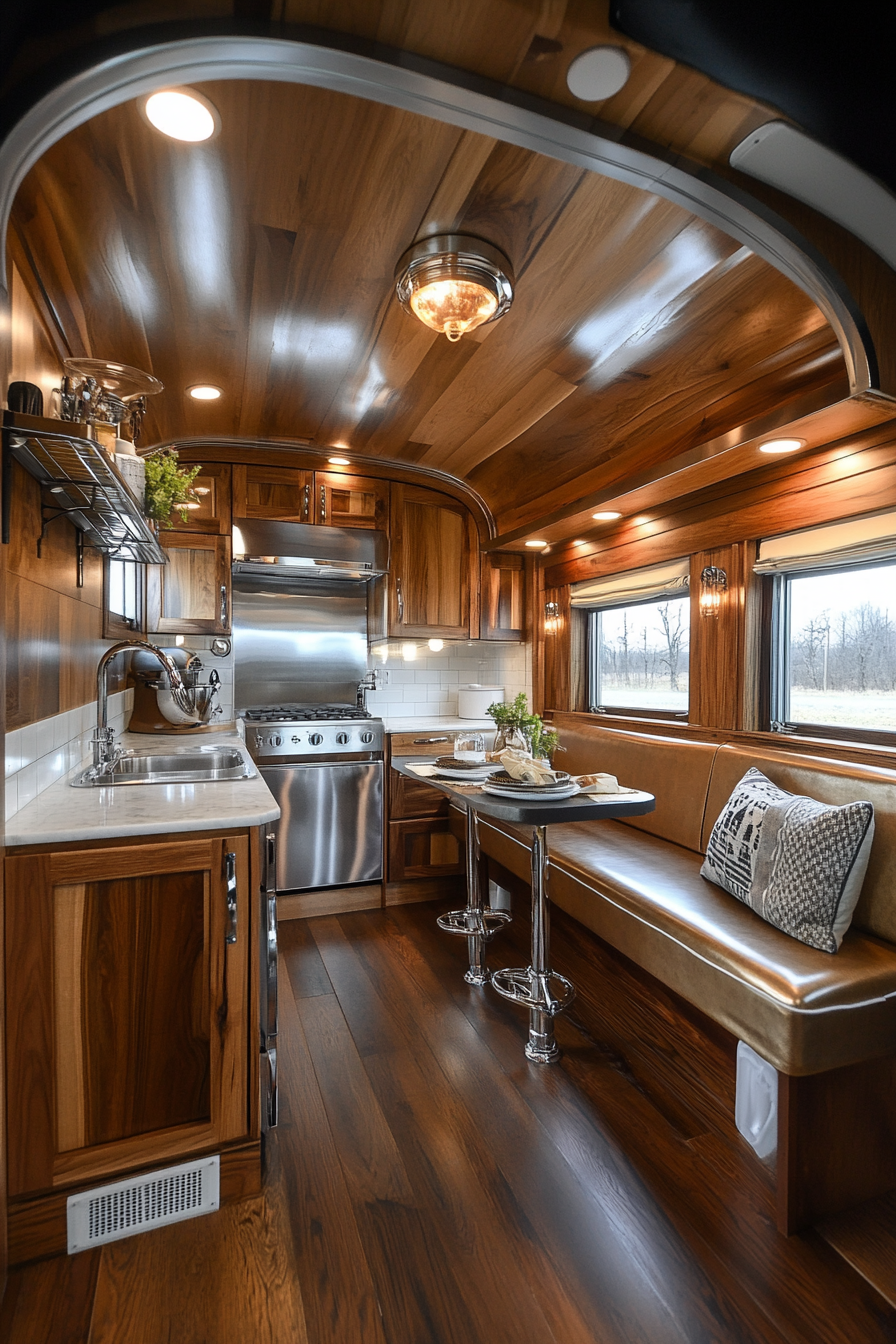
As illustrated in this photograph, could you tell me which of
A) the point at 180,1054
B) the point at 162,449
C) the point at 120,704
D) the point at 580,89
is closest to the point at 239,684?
the point at 120,704

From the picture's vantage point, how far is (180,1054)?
1626 millimetres

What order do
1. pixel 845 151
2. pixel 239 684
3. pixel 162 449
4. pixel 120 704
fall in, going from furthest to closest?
pixel 239 684
pixel 162 449
pixel 120 704
pixel 845 151

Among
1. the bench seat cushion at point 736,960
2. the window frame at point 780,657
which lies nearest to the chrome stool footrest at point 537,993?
the bench seat cushion at point 736,960

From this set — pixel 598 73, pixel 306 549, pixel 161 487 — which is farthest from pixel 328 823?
pixel 598 73

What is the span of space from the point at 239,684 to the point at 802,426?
3203 mm

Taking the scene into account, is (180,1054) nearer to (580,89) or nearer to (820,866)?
(820,866)

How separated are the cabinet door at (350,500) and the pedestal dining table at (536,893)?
164 centimetres

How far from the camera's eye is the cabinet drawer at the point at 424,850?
12.8 ft

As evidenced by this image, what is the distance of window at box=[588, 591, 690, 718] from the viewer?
11.2ft

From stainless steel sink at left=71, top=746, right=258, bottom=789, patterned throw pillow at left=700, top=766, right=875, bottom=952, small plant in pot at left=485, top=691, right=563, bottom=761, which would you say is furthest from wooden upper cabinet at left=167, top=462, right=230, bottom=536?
patterned throw pillow at left=700, top=766, right=875, bottom=952

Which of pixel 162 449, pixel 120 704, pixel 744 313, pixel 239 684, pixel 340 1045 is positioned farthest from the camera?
pixel 239 684

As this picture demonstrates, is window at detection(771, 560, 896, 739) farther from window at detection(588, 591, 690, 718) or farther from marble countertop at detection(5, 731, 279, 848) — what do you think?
marble countertop at detection(5, 731, 279, 848)

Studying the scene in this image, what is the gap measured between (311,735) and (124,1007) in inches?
87.0

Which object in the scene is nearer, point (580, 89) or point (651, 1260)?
point (580, 89)
